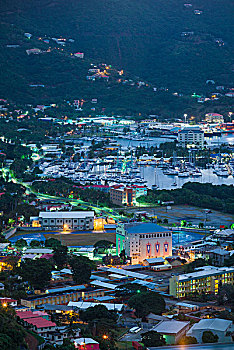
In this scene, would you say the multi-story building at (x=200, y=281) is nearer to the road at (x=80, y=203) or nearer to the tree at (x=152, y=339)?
the tree at (x=152, y=339)

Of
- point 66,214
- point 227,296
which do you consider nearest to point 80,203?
point 66,214

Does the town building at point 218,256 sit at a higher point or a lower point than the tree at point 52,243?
lower

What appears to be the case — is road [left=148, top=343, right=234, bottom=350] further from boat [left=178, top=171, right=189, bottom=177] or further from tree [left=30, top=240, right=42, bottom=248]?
boat [left=178, top=171, right=189, bottom=177]

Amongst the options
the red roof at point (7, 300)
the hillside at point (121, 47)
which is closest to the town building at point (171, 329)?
the red roof at point (7, 300)

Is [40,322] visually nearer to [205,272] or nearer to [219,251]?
[205,272]

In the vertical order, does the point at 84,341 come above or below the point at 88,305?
below
